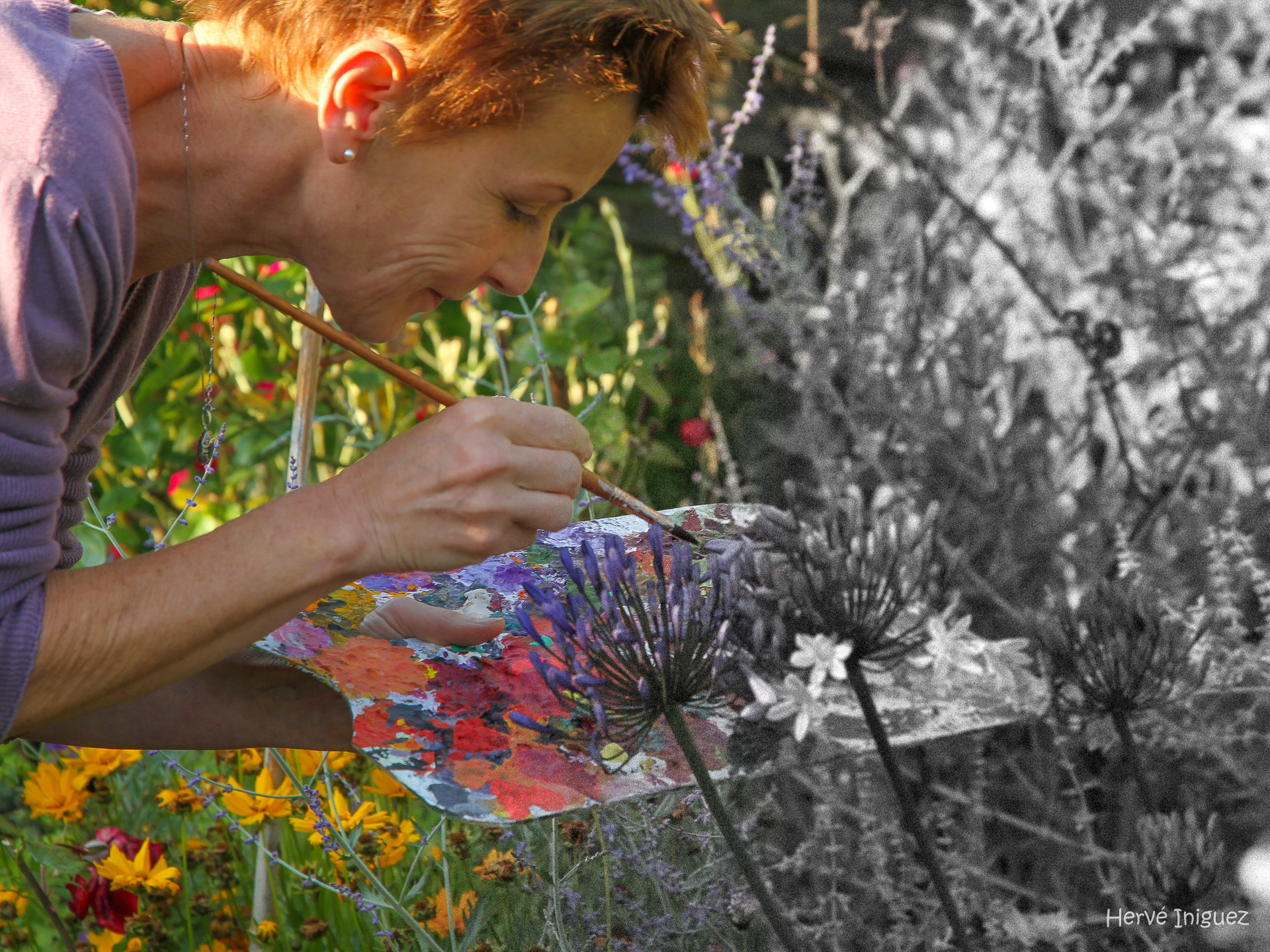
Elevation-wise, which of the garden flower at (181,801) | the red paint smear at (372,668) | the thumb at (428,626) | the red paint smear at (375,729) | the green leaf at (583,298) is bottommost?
the garden flower at (181,801)

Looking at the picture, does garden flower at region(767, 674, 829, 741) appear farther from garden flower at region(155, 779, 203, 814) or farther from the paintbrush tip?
garden flower at region(155, 779, 203, 814)

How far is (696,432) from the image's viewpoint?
2.92 m

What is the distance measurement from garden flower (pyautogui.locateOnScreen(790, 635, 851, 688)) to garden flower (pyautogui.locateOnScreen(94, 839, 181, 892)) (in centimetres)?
103

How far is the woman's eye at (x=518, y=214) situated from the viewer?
132 cm

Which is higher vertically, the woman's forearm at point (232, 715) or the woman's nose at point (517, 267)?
the woman's nose at point (517, 267)

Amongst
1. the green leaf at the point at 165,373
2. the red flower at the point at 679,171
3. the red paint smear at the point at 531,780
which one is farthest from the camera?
the red flower at the point at 679,171

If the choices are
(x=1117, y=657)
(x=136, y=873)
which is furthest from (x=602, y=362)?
(x=1117, y=657)

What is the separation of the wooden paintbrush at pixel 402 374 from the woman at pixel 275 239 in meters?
0.07

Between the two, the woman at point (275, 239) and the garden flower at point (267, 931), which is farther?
the garden flower at point (267, 931)

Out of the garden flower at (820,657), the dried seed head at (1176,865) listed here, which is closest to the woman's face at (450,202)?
the garden flower at (820,657)

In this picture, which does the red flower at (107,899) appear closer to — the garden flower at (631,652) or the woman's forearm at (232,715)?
the woman's forearm at (232,715)

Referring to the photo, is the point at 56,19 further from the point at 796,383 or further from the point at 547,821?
the point at 796,383

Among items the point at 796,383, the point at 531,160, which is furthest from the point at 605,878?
the point at 796,383

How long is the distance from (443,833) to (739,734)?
0.49 meters
